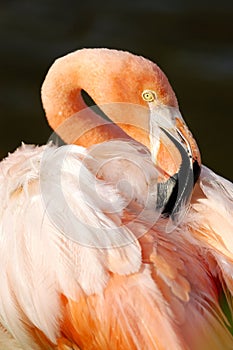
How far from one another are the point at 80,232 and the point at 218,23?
3167 mm

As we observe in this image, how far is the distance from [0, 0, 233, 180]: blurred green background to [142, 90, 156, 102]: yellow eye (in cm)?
158

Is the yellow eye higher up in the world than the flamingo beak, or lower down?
higher up

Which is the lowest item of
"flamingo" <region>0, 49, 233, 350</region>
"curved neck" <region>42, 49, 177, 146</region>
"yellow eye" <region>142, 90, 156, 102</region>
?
"flamingo" <region>0, 49, 233, 350</region>

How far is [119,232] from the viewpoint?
2.64 metres

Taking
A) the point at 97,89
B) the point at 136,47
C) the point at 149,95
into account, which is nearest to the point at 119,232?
the point at 149,95

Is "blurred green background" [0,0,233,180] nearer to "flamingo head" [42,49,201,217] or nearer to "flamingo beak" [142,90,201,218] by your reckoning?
"flamingo head" [42,49,201,217]

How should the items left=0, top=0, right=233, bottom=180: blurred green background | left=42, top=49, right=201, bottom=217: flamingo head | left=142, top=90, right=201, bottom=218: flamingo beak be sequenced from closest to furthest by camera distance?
left=142, top=90, right=201, bottom=218: flamingo beak
left=42, top=49, right=201, bottom=217: flamingo head
left=0, top=0, right=233, bottom=180: blurred green background

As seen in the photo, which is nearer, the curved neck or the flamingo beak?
the flamingo beak

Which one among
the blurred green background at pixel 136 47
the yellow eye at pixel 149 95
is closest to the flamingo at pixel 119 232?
the yellow eye at pixel 149 95

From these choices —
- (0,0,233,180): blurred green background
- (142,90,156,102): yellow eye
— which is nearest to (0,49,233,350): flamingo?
(142,90,156,102): yellow eye

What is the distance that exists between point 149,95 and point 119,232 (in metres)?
0.69

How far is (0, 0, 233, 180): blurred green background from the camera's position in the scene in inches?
191

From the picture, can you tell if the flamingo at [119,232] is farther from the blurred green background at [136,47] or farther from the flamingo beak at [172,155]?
the blurred green background at [136,47]

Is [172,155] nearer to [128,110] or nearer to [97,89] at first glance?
[128,110]
